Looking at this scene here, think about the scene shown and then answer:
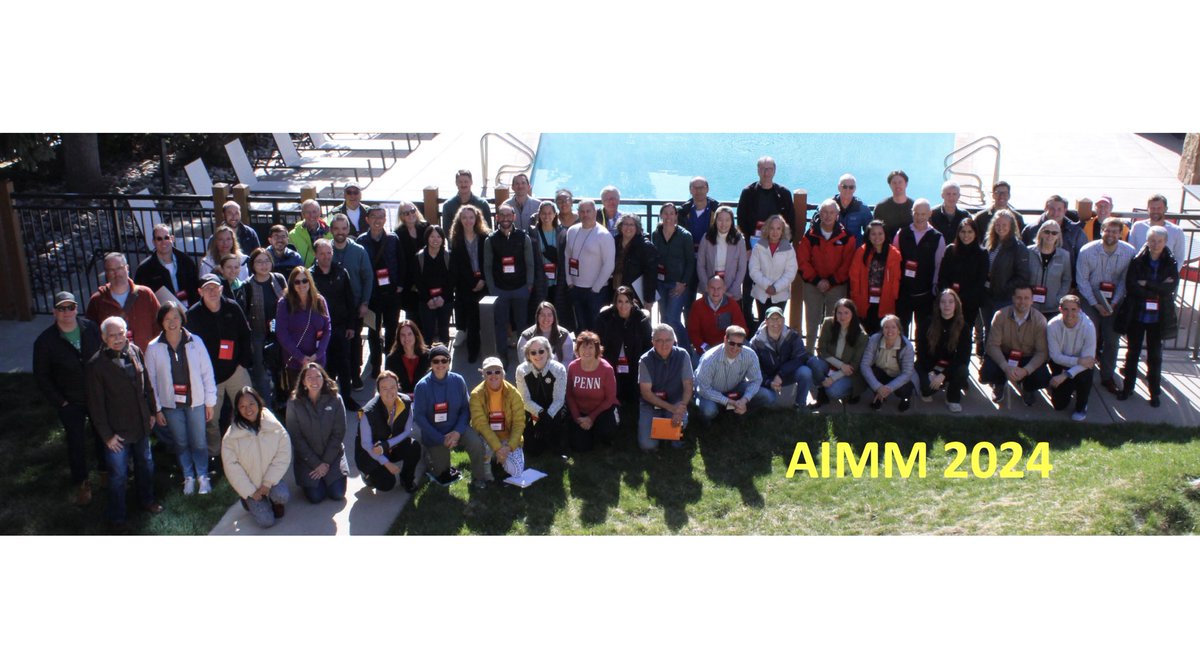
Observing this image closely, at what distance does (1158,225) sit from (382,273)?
672 cm

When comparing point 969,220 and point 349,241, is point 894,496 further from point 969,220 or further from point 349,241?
point 349,241

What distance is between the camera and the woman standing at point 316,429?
791cm

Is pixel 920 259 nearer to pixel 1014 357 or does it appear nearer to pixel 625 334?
pixel 1014 357

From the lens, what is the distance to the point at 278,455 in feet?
25.6

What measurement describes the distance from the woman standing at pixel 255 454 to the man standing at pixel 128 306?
1571 millimetres

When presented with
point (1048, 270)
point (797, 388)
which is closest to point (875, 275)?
point (797, 388)

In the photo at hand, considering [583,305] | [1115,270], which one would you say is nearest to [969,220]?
[1115,270]

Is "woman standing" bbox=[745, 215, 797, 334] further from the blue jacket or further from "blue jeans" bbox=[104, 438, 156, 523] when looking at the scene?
"blue jeans" bbox=[104, 438, 156, 523]

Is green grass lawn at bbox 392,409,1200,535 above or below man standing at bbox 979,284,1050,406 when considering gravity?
below

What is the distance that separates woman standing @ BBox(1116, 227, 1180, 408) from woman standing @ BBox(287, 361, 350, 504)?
257 inches

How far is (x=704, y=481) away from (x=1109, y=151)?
14170 mm

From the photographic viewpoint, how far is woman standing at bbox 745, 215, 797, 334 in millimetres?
9867

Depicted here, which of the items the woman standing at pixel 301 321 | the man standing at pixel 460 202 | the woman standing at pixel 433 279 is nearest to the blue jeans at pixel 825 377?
the woman standing at pixel 433 279

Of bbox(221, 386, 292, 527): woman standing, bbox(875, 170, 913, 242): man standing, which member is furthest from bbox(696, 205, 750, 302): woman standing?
bbox(221, 386, 292, 527): woman standing
